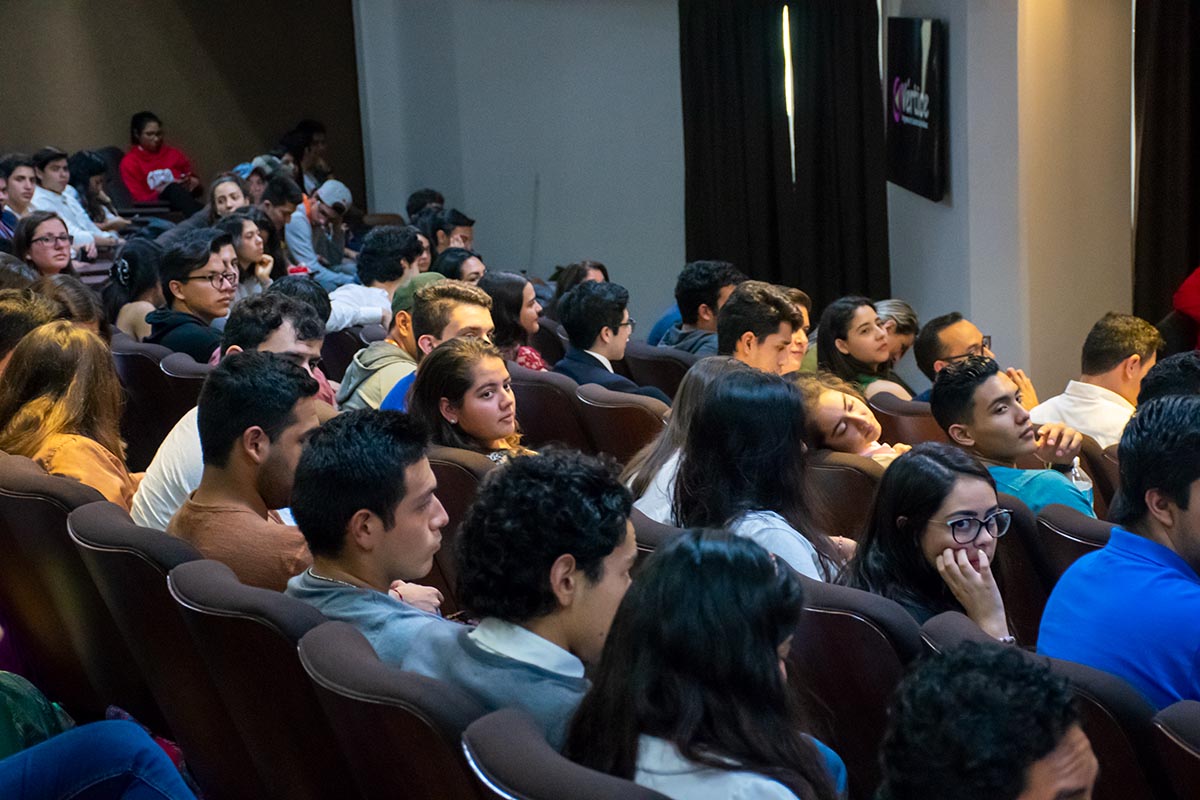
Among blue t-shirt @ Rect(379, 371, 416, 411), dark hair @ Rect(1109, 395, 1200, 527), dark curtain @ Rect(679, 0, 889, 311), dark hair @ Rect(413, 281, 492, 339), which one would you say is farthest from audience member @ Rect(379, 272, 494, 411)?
dark curtain @ Rect(679, 0, 889, 311)

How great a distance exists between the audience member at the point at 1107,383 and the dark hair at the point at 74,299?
2.92 metres

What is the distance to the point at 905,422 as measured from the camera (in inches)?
155

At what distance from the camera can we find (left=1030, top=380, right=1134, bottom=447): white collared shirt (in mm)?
4014

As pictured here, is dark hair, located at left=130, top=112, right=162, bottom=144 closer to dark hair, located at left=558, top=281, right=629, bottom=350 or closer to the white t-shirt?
dark hair, located at left=558, top=281, right=629, bottom=350

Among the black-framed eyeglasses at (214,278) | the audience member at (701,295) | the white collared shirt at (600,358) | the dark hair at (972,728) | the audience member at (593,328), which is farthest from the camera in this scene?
the audience member at (701,295)

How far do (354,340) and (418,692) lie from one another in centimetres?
391

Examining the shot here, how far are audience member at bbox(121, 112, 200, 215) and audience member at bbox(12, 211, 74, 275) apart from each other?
4.32 metres

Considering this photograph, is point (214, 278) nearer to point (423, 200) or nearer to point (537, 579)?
point (537, 579)

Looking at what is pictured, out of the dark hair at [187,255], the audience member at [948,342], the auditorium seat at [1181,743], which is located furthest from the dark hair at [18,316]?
the auditorium seat at [1181,743]

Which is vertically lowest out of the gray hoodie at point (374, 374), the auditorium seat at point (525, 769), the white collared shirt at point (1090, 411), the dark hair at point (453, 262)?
the white collared shirt at point (1090, 411)

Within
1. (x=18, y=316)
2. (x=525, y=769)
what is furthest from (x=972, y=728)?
(x=18, y=316)

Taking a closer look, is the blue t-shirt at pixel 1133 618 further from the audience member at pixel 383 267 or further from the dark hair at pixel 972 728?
the audience member at pixel 383 267

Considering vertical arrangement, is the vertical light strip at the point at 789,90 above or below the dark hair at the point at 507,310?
above

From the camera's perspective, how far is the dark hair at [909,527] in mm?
2387
